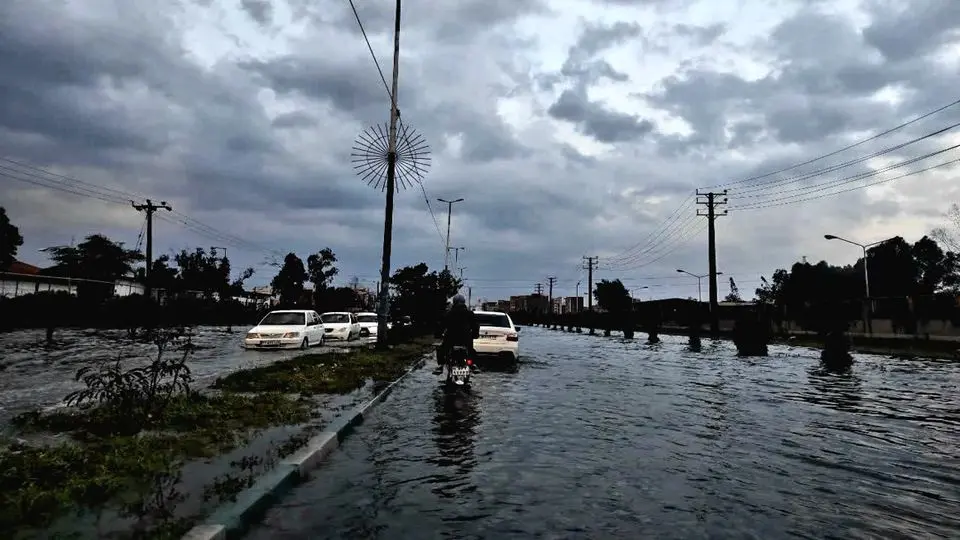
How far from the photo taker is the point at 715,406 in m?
11.7

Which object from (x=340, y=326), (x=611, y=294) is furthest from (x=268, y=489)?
(x=611, y=294)

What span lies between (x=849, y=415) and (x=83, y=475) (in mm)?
10918

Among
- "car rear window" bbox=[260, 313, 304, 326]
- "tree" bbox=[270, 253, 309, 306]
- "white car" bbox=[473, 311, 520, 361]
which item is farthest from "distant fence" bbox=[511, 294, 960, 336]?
"tree" bbox=[270, 253, 309, 306]

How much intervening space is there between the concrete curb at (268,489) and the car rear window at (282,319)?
19.3m

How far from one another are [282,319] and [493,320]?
1046 cm

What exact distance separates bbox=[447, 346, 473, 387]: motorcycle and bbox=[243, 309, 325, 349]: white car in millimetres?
14683

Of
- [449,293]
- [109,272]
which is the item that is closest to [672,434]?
[449,293]

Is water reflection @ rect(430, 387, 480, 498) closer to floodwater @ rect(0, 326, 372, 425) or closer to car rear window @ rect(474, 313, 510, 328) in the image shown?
floodwater @ rect(0, 326, 372, 425)

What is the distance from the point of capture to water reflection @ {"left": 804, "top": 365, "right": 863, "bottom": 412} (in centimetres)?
1232

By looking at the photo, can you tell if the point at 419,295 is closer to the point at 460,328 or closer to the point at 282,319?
the point at 282,319

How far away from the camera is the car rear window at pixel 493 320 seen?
21.1 metres

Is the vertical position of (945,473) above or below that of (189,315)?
below

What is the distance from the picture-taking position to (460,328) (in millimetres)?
12898

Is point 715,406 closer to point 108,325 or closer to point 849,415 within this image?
point 849,415
